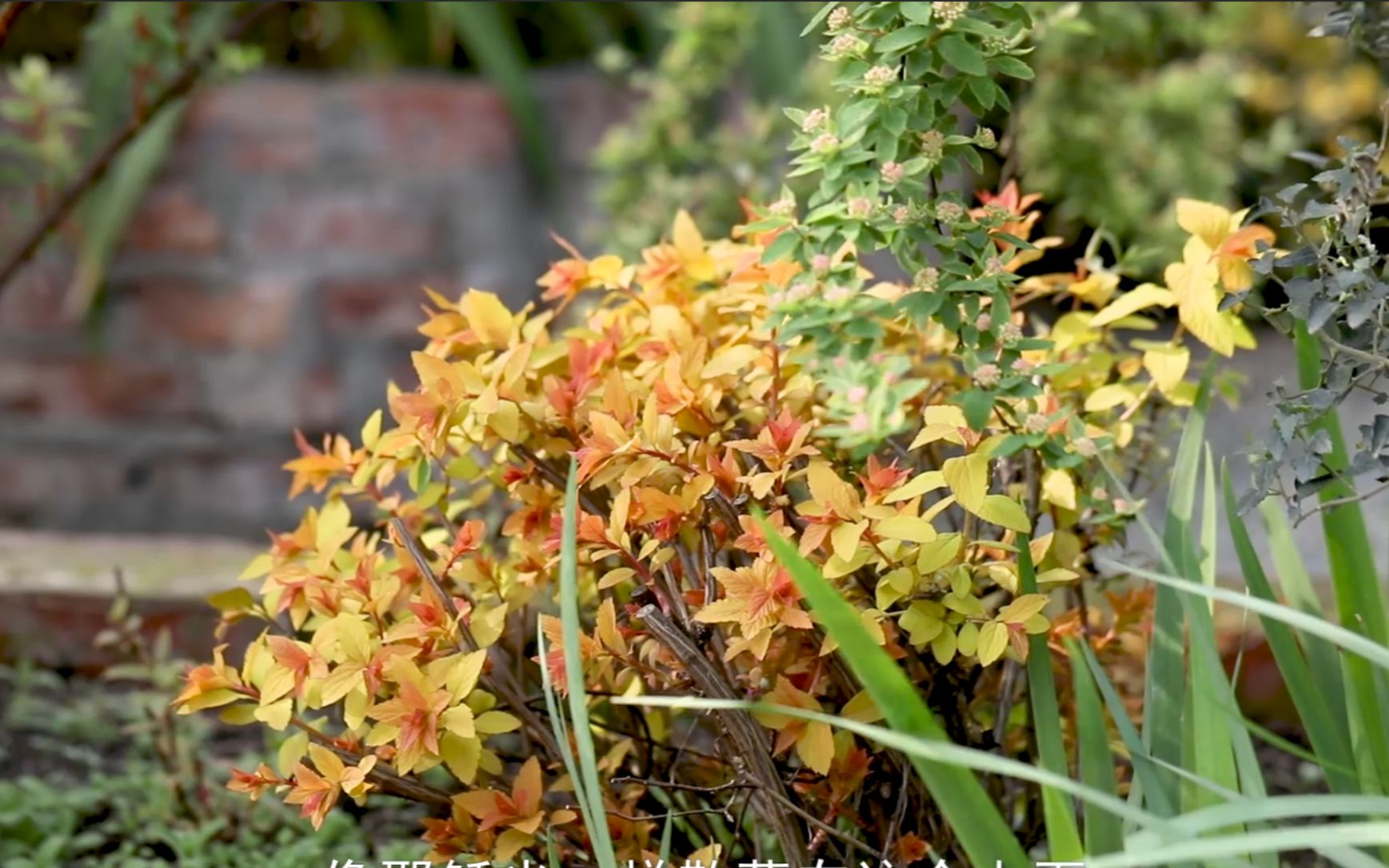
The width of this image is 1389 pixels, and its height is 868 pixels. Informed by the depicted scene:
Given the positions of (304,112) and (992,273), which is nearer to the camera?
(992,273)

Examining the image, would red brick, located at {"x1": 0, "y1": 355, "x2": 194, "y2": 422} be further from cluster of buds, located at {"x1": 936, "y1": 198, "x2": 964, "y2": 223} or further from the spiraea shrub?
cluster of buds, located at {"x1": 936, "y1": 198, "x2": 964, "y2": 223}

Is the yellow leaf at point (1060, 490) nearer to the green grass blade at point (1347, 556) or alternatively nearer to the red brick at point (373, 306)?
the green grass blade at point (1347, 556)

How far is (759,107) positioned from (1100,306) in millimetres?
1536

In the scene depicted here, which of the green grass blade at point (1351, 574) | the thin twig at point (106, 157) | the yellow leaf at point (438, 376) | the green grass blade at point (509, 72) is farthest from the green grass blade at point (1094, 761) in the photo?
the green grass blade at point (509, 72)

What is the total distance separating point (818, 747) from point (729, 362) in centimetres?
30

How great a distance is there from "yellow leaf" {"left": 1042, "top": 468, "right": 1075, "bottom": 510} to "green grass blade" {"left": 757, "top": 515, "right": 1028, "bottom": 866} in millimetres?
290

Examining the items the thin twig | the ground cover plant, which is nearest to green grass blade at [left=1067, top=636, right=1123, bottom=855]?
the ground cover plant

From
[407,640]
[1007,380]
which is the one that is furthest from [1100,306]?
[407,640]

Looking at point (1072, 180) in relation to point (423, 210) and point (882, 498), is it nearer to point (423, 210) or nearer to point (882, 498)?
point (423, 210)

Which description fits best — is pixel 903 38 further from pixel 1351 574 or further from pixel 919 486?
pixel 1351 574

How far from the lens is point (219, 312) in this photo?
2811 mm

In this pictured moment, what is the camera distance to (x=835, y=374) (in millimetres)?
992

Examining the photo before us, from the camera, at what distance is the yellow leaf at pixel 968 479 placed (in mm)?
1013

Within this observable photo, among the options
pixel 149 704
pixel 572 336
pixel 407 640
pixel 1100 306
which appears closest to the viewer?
pixel 407 640
